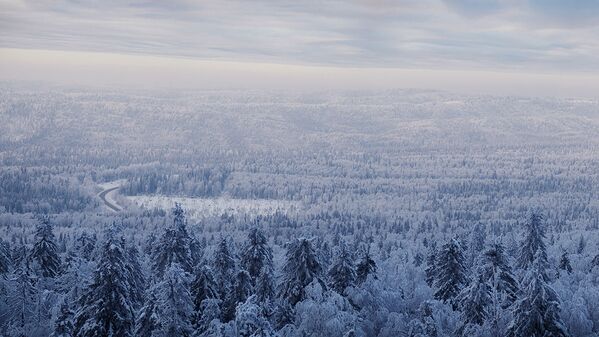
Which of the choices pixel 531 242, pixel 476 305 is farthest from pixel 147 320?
pixel 531 242

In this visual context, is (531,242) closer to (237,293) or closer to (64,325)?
(237,293)

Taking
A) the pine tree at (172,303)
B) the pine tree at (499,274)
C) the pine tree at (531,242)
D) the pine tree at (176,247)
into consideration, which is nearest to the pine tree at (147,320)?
the pine tree at (172,303)

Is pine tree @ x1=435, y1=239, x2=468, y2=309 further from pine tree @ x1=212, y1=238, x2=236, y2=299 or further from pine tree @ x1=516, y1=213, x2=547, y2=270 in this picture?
pine tree @ x1=212, y1=238, x2=236, y2=299

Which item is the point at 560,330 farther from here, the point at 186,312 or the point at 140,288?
the point at 140,288

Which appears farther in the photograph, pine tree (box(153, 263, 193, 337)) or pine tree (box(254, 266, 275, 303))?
pine tree (box(254, 266, 275, 303))

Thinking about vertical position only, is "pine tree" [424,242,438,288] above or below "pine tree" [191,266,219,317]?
below

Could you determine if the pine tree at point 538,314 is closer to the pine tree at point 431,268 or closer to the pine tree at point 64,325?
the pine tree at point 64,325

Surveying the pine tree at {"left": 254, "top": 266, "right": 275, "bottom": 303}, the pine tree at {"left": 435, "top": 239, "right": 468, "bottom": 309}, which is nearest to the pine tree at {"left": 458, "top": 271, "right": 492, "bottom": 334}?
the pine tree at {"left": 435, "top": 239, "right": 468, "bottom": 309}

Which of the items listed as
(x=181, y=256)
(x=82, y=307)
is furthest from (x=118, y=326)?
(x=181, y=256)
